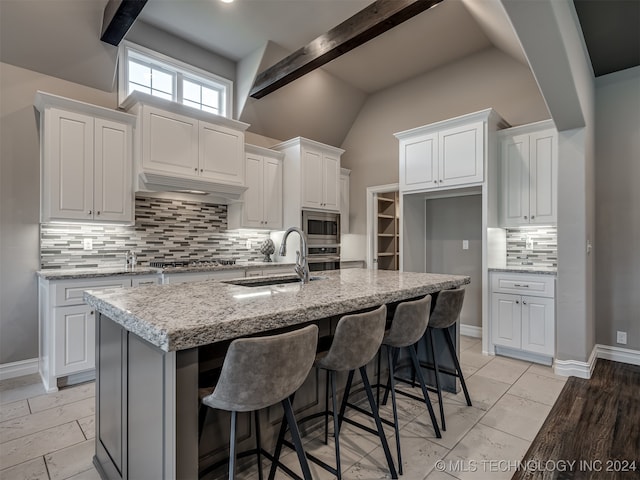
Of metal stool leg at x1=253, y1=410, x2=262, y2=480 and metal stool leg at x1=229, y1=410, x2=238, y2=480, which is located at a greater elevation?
metal stool leg at x1=229, y1=410, x2=238, y2=480

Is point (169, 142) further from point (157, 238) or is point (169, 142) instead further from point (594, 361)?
point (594, 361)

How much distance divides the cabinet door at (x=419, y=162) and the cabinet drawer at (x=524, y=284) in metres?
1.26

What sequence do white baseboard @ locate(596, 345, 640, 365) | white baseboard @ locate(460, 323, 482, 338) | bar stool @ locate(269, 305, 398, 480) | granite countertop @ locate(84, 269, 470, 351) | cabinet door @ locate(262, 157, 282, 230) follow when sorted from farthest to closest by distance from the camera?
cabinet door @ locate(262, 157, 282, 230) < white baseboard @ locate(460, 323, 482, 338) < white baseboard @ locate(596, 345, 640, 365) < bar stool @ locate(269, 305, 398, 480) < granite countertop @ locate(84, 269, 470, 351)

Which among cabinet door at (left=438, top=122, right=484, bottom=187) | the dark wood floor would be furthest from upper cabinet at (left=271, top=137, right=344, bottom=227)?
the dark wood floor

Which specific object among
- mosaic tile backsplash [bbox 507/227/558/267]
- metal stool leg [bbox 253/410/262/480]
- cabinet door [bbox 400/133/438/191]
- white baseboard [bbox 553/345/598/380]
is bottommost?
white baseboard [bbox 553/345/598/380]

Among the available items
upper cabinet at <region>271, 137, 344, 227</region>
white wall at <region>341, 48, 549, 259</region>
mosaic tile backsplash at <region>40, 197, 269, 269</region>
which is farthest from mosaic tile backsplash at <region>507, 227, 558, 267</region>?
mosaic tile backsplash at <region>40, 197, 269, 269</region>

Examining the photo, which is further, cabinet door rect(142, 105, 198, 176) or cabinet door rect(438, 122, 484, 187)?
cabinet door rect(438, 122, 484, 187)

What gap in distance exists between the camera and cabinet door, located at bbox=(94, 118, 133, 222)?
3.29 m

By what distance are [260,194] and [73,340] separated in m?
2.58

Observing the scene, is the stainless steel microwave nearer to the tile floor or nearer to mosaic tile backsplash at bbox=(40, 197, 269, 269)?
mosaic tile backsplash at bbox=(40, 197, 269, 269)

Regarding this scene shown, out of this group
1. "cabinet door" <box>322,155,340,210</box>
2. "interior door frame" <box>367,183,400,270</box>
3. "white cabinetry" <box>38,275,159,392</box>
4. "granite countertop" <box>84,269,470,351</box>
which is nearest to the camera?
"granite countertop" <box>84,269,470,351</box>

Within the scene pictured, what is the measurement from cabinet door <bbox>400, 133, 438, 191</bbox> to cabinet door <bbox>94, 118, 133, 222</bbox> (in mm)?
3077

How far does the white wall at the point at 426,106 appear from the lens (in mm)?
4059

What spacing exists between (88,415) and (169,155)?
2440 millimetres
